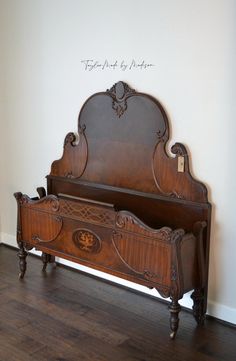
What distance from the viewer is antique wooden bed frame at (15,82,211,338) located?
2520mm

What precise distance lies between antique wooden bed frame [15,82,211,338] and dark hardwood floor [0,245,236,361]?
0.46 feet

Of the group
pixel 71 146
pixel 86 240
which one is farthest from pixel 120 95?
pixel 86 240

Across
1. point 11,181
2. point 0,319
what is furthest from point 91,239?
point 11,181

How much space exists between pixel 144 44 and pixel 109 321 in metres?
1.72

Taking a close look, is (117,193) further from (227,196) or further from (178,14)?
(178,14)

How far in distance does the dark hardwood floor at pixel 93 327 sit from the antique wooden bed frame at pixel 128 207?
139 millimetres

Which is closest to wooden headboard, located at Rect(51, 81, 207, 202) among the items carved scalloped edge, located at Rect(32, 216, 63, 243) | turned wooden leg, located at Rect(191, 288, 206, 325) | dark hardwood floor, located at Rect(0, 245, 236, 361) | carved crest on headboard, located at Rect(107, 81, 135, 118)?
carved crest on headboard, located at Rect(107, 81, 135, 118)

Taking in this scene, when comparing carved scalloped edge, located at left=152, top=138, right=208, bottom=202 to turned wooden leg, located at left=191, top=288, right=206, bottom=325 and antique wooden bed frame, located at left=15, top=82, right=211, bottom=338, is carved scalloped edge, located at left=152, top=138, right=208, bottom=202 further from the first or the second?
turned wooden leg, located at left=191, top=288, right=206, bottom=325

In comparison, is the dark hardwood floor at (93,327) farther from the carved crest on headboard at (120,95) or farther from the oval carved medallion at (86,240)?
the carved crest on headboard at (120,95)

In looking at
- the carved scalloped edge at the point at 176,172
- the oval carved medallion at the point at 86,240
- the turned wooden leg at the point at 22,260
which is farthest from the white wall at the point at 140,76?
the oval carved medallion at the point at 86,240

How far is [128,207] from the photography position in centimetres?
294

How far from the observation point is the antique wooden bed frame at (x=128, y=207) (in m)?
2.52

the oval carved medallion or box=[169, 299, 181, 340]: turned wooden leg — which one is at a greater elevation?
the oval carved medallion

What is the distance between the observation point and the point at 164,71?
271 cm
